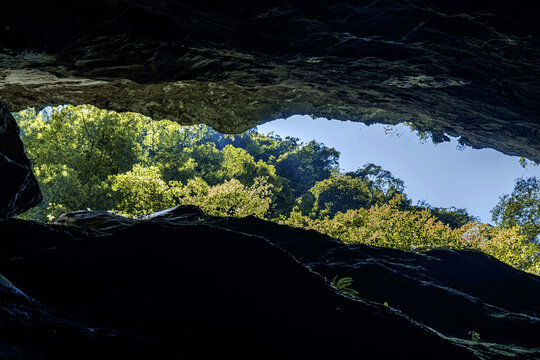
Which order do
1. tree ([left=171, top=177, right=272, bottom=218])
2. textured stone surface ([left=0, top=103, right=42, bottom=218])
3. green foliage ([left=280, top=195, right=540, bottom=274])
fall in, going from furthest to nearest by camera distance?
1. tree ([left=171, top=177, right=272, bottom=218])
2. green foliage ([left=280, top=195, right=540, bottom=274])
3. textured stone surface ([left=0, top=103, right=42, bottom=218])

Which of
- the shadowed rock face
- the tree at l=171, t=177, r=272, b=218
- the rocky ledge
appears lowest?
the tree at l=171, t=177, r=272, b=218

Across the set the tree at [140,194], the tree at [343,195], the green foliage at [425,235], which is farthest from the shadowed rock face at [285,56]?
the tree at [343,195]

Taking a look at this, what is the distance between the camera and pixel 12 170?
21.8 ft

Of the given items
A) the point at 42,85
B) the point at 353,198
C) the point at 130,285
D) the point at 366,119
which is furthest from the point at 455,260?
the point at 353,198

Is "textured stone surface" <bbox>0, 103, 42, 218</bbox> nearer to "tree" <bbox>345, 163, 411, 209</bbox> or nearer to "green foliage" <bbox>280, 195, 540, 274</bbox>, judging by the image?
"green foliage" <bbox>280, 195, 540, 274</bbox>

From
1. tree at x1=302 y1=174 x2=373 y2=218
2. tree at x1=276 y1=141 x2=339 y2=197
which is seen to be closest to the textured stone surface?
tree at x1=302 y1=174 x2=373 y2=218

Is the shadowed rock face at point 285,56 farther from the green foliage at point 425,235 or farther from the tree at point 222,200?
the tree at point 222,200

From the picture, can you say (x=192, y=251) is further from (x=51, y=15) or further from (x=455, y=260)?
(x=455, y=260)

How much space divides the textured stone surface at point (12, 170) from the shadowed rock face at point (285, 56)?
143 centimetres

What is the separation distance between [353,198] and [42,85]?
135 ft

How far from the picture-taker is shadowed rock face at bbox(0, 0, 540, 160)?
4.59 metres

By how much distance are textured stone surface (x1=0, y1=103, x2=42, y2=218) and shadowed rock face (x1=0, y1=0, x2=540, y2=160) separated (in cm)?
143

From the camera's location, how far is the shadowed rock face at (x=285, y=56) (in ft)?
15.0

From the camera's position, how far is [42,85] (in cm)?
787
